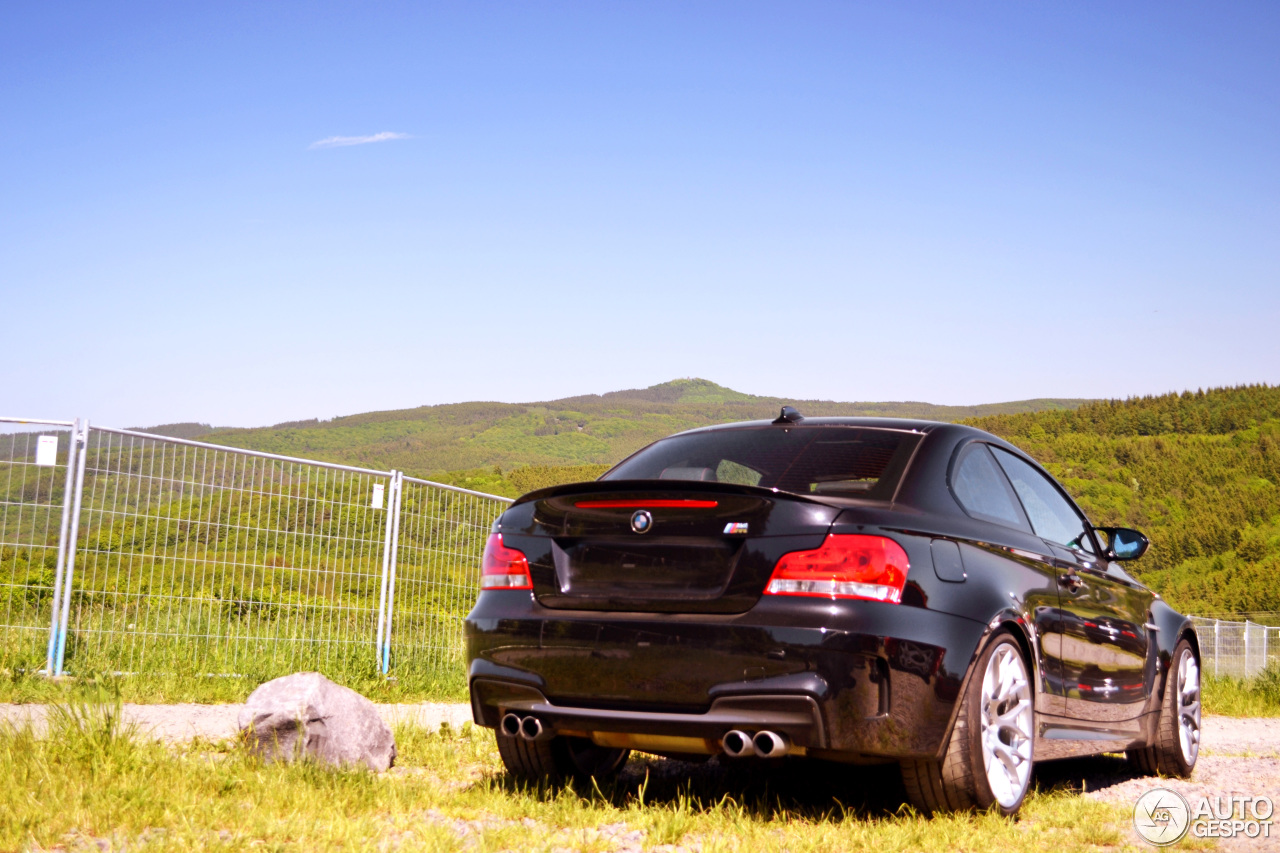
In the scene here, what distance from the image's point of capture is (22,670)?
23.5ft

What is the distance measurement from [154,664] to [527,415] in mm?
179063

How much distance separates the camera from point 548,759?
473 cm

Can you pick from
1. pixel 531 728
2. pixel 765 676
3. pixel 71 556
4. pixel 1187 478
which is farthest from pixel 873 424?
pixel 1187 478

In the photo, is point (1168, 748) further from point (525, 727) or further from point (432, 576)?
point (432, 576)

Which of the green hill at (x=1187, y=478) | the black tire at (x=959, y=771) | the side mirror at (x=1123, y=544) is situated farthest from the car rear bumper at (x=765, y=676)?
the green hill at (x=1187, y=478)

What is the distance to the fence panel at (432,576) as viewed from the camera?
9.51 m

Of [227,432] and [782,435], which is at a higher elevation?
[227,432]

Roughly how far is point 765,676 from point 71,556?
223 inches

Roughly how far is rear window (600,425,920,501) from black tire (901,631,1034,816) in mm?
754

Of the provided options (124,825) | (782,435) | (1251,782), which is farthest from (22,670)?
(1251,782)

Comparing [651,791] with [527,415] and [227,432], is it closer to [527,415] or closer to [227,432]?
[227,432]

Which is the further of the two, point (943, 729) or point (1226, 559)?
point (1226, 559)

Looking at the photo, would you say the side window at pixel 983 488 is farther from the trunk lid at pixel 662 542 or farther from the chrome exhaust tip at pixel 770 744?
the chrome exhaust tip at pixel 770 744

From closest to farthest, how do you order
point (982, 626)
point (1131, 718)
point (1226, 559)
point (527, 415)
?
point (982, 626) → point (1131, 718) → point (1226, 559) → point (527, 415)
